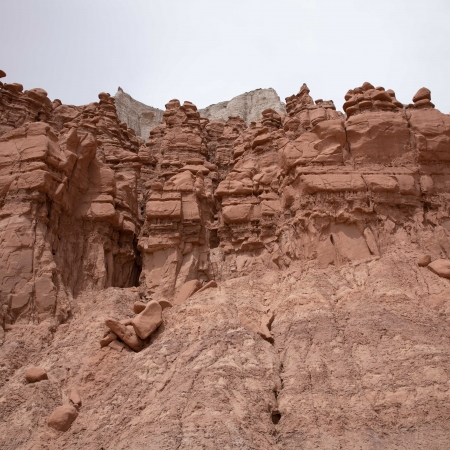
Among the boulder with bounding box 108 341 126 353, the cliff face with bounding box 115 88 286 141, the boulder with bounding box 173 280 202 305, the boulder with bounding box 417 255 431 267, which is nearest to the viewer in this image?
the boulder with bounding box 108 341 126 353

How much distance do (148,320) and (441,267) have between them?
8.68m

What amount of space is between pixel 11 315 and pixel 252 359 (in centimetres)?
842

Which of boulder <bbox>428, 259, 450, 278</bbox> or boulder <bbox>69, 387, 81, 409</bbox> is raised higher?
boulder <bbox>428, 259, 450, 278</bbox>

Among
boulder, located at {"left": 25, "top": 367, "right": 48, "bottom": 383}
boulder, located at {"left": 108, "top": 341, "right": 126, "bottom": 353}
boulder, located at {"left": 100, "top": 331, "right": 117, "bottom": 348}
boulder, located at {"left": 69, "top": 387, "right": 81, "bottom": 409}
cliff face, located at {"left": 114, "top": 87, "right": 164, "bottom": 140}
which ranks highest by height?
cliff face, located at {"left": 114, "top": 87, "right": 164, "bottom": 140}

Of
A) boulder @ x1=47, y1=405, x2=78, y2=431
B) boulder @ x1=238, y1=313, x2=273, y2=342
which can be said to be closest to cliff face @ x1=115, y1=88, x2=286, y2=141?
boulder @ x1=238, y1=313, x2=273, y2=342

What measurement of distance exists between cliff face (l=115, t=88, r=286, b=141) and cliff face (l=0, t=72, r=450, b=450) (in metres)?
23.2

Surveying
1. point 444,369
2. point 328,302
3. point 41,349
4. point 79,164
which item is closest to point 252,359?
point 328,302

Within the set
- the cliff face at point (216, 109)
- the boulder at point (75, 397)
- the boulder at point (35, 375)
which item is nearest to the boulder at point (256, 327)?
the boulder at point (75, 397)

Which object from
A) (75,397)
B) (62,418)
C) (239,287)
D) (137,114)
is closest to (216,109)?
(137,114)

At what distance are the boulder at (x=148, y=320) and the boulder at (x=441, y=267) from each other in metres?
8.18

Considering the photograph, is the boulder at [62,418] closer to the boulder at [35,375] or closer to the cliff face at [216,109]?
the boulder at [35,375]

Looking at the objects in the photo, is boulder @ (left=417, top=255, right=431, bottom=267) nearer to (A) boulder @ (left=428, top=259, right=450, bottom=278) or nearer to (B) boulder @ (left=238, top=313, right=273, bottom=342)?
(A) boulder @ (left=428, top=259, right=450, bottom=278)

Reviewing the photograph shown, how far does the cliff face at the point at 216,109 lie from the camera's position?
158 feet

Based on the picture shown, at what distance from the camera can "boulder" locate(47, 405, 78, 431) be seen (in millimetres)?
10609
